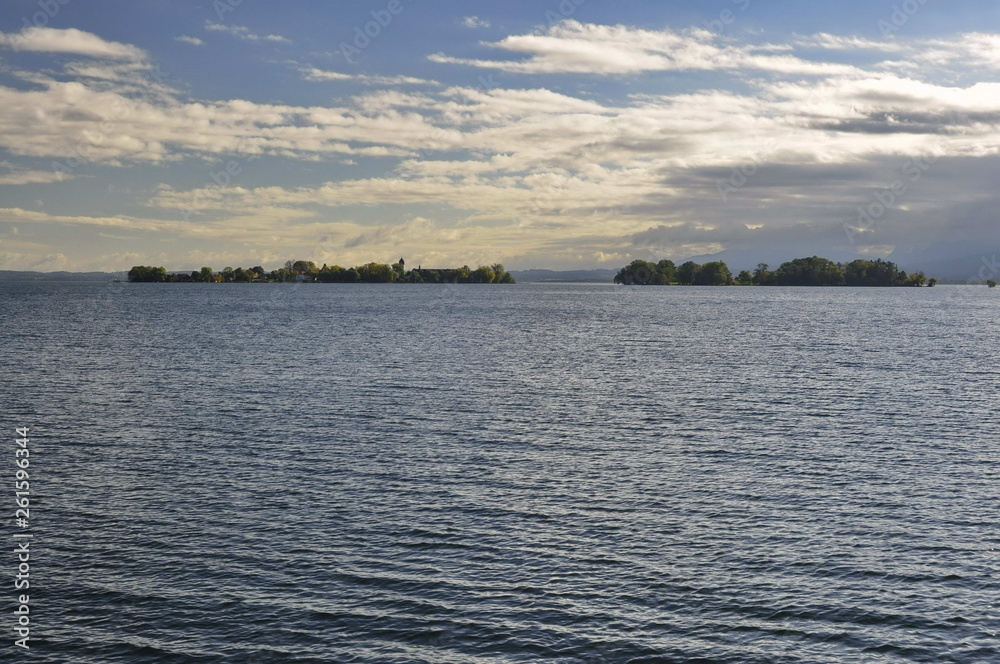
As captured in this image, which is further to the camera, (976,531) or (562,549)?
(976,531)

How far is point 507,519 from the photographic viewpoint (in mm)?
33656

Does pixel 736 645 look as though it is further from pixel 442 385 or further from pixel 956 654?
pixel 442 385

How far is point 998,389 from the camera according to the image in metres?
71.3

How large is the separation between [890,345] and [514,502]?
3755 inches

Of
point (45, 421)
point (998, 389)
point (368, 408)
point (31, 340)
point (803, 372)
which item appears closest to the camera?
point (45, 421)

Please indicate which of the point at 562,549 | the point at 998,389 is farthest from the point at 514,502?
the point at 998,389

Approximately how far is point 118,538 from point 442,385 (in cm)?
4184

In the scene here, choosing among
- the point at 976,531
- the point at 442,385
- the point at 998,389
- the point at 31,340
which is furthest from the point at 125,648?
the point at 31,340

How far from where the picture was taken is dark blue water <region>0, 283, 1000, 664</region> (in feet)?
79.3

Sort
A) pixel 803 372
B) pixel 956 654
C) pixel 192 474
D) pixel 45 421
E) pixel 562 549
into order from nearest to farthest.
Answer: pixel 956 654 → pixel 562 549 → pixel 192 474 → pixel 45 421 → pixel 803 372

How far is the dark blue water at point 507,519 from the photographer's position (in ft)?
79.3

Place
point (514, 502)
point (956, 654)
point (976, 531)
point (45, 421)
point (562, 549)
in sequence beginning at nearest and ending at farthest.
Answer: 1. point (956, 654)
2. point (562, 549)
3. point (976, 531)
4. point (514, 502)
5. point (45, 421)

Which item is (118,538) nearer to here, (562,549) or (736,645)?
(562,549)

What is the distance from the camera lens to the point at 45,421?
52.6m
